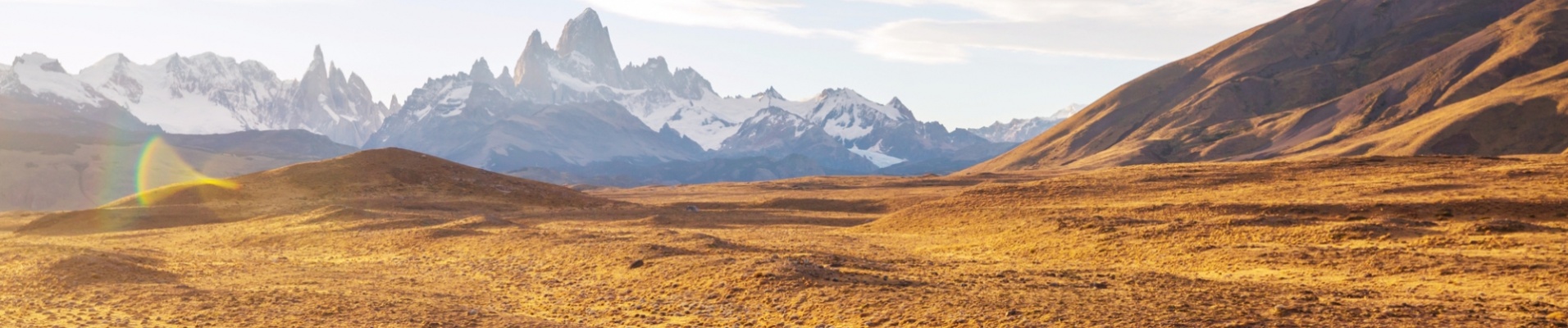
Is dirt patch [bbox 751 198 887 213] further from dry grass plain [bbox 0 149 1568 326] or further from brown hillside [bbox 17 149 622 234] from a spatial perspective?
dry grass plain [bbox 0 149 1568 326]

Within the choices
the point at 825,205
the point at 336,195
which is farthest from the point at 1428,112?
the point at 336,195

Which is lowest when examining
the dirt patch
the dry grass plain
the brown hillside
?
the dirt patch

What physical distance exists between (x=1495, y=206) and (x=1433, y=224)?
14.1ft

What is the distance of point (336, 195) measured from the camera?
66500mm

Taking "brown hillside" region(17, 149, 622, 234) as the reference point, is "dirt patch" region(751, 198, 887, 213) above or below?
below

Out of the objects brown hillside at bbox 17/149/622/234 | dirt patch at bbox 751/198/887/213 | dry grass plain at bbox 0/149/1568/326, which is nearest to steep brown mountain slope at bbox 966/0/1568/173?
dirt patch at bbox 751/198/887/213

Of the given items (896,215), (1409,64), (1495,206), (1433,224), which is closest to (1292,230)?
(1433,224)

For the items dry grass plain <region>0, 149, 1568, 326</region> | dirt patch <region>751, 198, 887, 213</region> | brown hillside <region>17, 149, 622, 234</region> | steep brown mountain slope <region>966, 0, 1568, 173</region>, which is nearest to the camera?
dry grass plain <region>0, 149, 1568, 326</region>

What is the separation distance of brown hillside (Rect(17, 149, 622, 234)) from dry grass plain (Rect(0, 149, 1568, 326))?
3.97m

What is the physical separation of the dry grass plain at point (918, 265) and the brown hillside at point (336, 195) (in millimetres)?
3970

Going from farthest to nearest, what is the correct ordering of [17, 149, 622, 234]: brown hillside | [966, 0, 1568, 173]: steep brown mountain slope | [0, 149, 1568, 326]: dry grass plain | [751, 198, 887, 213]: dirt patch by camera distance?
[966, 0, 1568, 173]: steep brown mountain slope
[751, 198, 887, 213]: dirt patch
[17, 149, 622, 234]: brown hillside
[0, 149, 1568, 326]: dry grass plain

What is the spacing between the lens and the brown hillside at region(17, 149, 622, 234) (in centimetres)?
5669

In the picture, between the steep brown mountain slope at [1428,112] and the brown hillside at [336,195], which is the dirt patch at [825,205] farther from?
the steep brown mountain slope at [1428,112]

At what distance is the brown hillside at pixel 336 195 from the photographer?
56.7 metres
